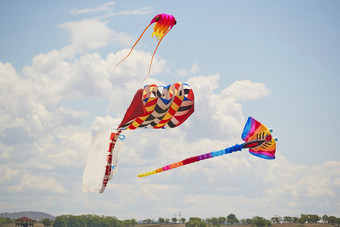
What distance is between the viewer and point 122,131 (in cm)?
3831

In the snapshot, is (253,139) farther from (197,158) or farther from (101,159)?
(101,159)

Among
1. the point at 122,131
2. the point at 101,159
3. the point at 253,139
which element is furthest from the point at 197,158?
the point at 101,159

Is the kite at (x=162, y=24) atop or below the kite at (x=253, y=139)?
atop

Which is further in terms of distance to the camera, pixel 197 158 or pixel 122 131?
pixel 122 131

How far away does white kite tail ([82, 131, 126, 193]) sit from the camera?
38094 millimetres

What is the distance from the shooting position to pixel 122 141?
38875mm

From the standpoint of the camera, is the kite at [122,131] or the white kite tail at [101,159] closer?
the kite at [122,131]

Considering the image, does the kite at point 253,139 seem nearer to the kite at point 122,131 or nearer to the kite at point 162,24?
the kite at point 122,131

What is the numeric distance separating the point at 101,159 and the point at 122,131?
3.01m

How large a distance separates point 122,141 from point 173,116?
5.27 metres

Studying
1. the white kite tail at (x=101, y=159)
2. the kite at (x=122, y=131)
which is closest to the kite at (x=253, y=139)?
the kite at (x=122, y=131)

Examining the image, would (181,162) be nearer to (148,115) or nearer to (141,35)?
(148,115)

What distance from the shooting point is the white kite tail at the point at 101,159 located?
→ 38.1 m

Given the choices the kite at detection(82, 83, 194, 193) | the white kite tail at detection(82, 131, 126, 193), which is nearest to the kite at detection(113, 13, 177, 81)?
the kite at detection(82, 83, 194, 193)
